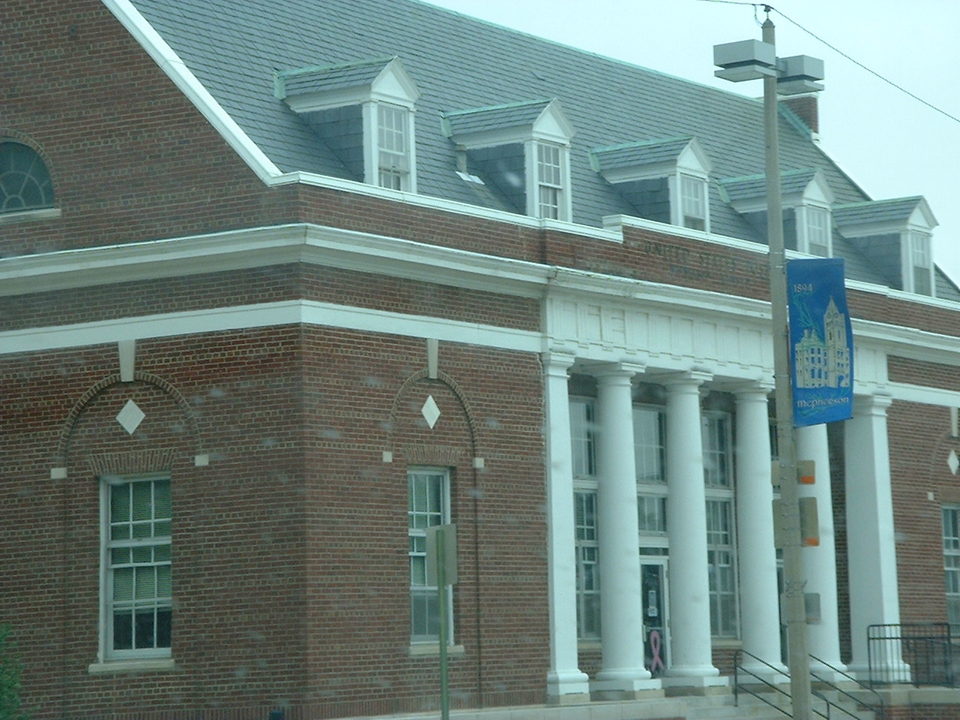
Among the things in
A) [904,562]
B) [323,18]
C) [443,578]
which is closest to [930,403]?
[904,562]

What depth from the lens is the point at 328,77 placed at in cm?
3081

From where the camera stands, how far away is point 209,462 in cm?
2805

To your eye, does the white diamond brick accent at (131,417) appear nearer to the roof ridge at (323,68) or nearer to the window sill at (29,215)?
the window sill at (29,215)

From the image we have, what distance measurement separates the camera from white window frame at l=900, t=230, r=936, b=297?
42.3 m

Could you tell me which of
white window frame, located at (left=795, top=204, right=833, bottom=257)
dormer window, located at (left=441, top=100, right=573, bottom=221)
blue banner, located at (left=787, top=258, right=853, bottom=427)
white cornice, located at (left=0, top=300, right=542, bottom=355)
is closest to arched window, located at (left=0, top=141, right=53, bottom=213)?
white cornice, located at (left=0, top=300, right=542, bottom=355)

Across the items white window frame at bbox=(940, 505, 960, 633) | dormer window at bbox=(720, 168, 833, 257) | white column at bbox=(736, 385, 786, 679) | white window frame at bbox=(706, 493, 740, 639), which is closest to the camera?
white column at bbox=(736, 385, 786, 679)

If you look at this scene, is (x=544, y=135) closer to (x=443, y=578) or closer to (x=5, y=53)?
(x=5, y=53)

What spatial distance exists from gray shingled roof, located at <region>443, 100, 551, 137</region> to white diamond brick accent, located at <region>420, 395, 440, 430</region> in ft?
17.8

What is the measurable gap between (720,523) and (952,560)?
669 centimetres

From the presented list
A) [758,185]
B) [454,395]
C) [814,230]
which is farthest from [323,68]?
[814,230]

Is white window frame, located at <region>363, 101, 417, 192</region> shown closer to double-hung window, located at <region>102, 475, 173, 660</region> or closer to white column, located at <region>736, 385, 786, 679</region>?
double-hung window, located at <region>102, 475, 173, 660</region>

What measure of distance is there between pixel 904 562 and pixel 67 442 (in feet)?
58.3

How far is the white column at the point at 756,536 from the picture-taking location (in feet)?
117

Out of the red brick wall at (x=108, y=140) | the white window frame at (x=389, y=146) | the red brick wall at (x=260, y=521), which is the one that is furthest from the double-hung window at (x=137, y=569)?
the white window frame at (x=389, y=146)
